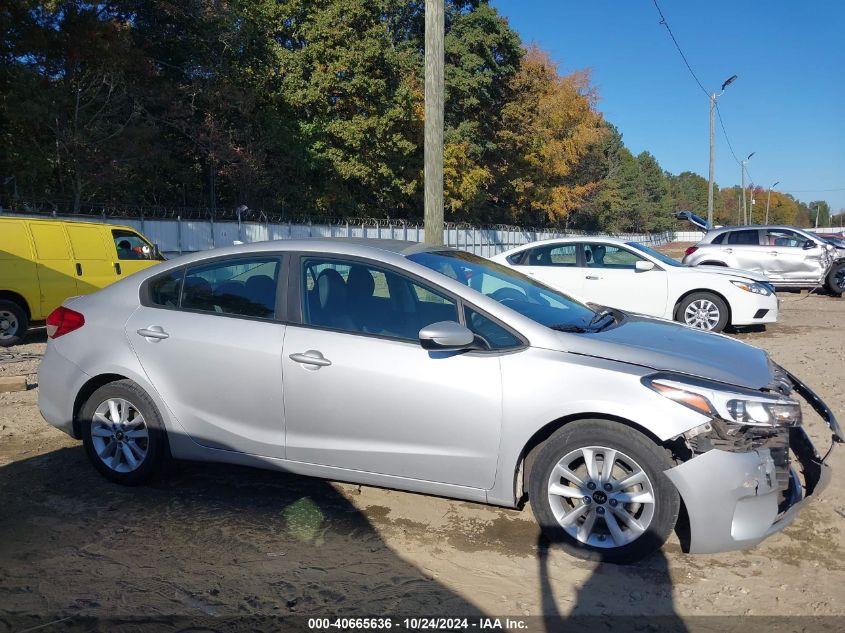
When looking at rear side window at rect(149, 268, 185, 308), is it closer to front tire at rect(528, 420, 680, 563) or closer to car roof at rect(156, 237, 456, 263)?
car roof at rect(156, 237, 456, 263)

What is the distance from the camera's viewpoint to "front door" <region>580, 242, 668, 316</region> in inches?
419

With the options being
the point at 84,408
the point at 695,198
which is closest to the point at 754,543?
the point at 84,408

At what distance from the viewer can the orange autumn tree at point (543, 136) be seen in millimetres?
48594

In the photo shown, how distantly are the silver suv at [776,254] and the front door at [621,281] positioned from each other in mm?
5995

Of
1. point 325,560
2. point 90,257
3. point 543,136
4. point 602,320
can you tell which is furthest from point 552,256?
point 543,136

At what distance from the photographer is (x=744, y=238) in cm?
1606

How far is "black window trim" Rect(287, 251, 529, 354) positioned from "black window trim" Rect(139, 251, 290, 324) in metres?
0.04

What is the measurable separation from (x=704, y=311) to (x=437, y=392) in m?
7.91

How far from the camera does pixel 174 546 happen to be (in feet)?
12.6

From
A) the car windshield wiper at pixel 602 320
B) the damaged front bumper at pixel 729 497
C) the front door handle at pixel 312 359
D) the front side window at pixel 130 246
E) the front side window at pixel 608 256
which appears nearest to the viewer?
the damaged front bumper at pixel 729 497

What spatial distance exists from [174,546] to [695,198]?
169 metres

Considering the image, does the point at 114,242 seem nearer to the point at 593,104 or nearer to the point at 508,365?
the point at 508,365

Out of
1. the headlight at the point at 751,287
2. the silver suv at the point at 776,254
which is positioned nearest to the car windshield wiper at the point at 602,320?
the headlight at the point at 751,287

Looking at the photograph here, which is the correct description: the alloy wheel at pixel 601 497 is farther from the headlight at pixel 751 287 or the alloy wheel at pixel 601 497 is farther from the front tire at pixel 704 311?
the headlight at pixel 751 287
